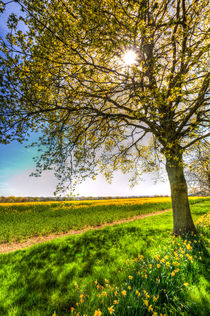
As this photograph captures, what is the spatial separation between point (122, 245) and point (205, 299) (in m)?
4.13

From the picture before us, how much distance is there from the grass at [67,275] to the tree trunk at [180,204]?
5.91ft

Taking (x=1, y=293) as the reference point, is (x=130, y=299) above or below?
above

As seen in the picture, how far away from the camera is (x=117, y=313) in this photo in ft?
7.56

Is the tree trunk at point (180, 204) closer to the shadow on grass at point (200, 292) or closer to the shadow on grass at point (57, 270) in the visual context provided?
the shadow on grass at point (57, 270)

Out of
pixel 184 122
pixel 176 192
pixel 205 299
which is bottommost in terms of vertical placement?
pixel 205 299

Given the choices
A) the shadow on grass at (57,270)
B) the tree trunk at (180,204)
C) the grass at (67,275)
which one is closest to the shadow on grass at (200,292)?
the grass at (67,275)

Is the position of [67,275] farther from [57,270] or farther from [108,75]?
[108,75]

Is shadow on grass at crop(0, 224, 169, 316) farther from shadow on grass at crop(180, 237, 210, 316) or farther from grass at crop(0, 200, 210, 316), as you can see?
shadow on grass at crop(180, 237, 210, 316)

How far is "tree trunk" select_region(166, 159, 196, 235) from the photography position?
6.62 meters

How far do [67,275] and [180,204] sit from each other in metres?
5.67

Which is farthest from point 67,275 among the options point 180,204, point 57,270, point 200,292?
point 180,204

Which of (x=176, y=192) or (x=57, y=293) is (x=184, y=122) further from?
(x=57, y=293)

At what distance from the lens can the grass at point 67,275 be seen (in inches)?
121

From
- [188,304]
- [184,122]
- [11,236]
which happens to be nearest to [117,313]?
[188,304]
